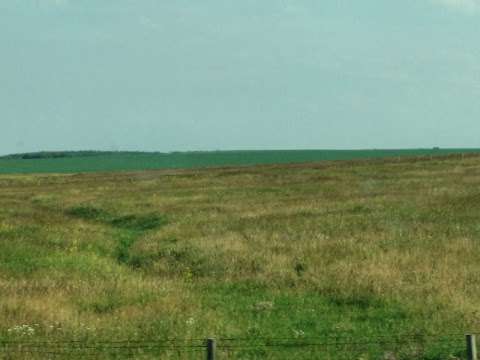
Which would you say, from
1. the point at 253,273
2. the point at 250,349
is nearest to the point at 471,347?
the point at 250,349

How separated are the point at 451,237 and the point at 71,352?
14.6 meters

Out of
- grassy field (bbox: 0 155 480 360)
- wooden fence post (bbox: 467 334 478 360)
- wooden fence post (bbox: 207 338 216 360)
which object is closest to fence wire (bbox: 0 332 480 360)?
grassy field (bbox: 0 155 480 360)

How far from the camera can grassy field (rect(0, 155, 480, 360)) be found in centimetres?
1300

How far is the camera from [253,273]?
18781 mm

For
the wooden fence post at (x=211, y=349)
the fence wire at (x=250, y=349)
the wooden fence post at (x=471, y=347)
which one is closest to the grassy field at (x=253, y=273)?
the fence wire at (x=250, y=349)

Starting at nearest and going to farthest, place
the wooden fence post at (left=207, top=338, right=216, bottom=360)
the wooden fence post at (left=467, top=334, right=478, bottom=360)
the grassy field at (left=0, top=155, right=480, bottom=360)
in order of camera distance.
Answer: the wooden fence post at (left=467, top=334, right=478, bottom=360) → the wooden fence post at (left=207, top=338, right=216, bottom=360) → the grassy field at (left=0, top=155, right=480, bottom=360)

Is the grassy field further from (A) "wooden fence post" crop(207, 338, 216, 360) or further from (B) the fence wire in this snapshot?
(A) "wooden fence post" crop(207, 338, 216, 360)

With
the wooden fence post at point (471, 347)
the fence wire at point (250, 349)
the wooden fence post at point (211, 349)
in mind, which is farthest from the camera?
the fence wire at point (250, 349)

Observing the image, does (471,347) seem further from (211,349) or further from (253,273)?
(253,273)

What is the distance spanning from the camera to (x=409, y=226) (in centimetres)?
2566

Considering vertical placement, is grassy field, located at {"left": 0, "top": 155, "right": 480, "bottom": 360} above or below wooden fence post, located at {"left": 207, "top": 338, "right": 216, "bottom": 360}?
below

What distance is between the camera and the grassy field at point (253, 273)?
1300 centimetres

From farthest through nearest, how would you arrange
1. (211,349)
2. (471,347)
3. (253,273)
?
(253,273), (211,349), (471,347)

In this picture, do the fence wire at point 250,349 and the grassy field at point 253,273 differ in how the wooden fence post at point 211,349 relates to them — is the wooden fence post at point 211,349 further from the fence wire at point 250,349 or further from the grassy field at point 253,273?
the grassy field at point 253,273
